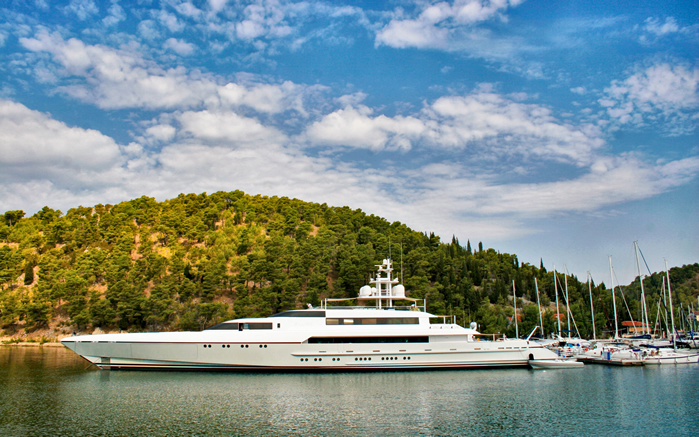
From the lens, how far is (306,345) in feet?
96.5

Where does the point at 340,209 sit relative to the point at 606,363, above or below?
above

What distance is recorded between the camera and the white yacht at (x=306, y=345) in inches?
1145

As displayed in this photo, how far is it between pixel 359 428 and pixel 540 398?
36.3ft

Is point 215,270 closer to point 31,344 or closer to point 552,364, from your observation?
point 31,344

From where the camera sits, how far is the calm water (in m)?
16.8

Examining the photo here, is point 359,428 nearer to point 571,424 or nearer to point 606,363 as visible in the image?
point 571,424

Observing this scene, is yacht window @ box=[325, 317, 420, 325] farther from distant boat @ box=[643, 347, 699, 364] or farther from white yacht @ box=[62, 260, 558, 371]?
distant boat @ box=[643, 347, 699, 364]

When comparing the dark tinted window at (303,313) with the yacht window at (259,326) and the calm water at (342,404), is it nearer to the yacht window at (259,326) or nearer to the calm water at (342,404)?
the yacht window at (259,326)

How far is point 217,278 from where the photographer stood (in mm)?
64312

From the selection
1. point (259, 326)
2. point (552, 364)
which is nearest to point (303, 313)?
point (259, 326)

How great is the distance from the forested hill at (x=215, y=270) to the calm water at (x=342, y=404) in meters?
29.9

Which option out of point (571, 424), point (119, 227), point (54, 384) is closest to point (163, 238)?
point (119, 227)

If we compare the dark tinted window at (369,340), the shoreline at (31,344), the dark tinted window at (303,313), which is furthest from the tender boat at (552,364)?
the shoreline at (31,344)

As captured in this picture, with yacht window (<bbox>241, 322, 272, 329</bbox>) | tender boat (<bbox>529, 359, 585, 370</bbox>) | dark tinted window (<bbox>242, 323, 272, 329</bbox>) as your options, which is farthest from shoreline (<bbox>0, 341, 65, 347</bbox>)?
tender boat (<bbox>529, 359, 585, 370</bbox>)
